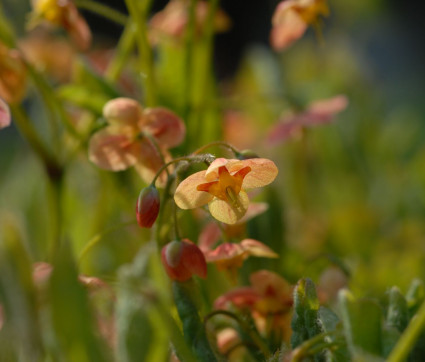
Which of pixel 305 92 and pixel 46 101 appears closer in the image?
pixel 46 101

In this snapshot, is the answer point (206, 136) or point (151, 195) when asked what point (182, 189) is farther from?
point (206, 136)

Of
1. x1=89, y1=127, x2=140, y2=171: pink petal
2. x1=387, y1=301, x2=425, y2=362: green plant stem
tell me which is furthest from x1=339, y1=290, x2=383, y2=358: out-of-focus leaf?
x1=89, y1=127, x2=140, y2=171: pink petal

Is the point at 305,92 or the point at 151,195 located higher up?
the point at 151,195

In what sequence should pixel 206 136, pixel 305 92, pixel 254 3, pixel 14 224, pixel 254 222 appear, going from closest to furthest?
pixel 14 224, pixel 254 222, pixel 206 136, pixel 305 92, pixel 254 3

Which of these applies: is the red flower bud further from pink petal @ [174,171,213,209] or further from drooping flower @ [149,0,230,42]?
drooping flower @ [149,0,230,42]

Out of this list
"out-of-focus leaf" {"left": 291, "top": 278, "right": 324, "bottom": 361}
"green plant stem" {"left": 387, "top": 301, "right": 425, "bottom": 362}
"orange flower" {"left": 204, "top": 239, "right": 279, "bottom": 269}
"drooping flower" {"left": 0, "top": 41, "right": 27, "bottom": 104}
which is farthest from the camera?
"drooping flower" {"left": 0, "top": 41, "right": 27, "bottom": 104}

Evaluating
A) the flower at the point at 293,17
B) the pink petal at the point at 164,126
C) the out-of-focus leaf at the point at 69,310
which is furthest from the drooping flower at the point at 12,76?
the out-of-focus leaf at the point at 69,310

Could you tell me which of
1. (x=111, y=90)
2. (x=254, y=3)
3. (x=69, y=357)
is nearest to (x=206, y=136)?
(x=111, y=90)
